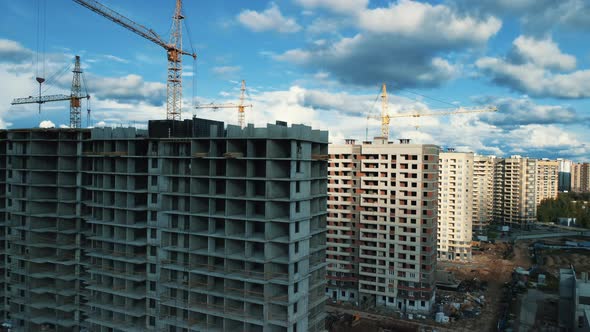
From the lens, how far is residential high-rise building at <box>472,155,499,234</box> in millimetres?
111175

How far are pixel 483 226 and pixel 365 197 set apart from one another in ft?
232

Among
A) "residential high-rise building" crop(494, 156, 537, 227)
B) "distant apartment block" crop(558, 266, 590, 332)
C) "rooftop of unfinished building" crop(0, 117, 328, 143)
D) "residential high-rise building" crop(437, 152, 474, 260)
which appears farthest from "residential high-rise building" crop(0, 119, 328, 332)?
"residential high-rise building" crop(494, 156, 537, 227)

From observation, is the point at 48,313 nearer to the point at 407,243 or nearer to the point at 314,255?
the point at 314,255

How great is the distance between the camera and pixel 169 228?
112 feet

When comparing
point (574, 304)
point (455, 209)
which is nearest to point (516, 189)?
point (455, 209)

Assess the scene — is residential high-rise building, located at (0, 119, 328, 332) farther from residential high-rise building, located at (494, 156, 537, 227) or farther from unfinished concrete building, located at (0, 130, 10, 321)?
residential high-rise building, located at (494, 156, 537, 227)

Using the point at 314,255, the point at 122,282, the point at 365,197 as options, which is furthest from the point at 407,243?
the point at 122,282

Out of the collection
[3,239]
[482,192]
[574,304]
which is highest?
[482,192]

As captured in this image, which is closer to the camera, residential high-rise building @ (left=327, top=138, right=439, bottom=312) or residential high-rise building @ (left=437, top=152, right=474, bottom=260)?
residential high-rise building @ (left=327, top=138, right=439, bottom=312)

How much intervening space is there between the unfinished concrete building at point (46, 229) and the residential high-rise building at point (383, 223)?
32.0m

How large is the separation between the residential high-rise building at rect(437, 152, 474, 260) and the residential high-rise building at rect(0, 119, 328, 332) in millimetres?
60174

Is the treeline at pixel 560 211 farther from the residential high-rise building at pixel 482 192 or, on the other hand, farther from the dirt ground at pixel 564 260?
the dirt ground at pixel 564 260

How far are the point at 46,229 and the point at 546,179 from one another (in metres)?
150

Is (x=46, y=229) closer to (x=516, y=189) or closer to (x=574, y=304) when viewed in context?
(x=574, y=304)
